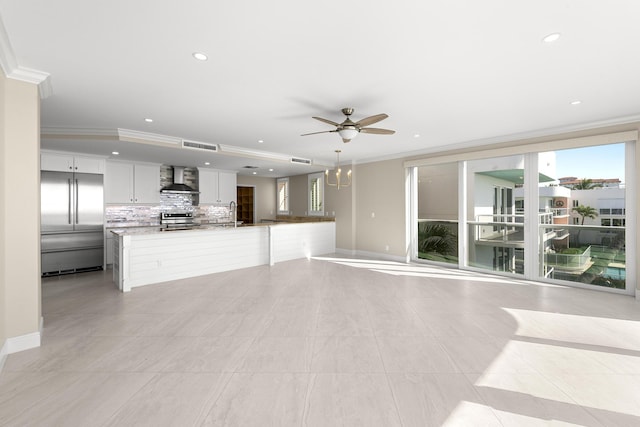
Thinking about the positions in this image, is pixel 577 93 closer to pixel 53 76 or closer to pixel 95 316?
pixel 53 76

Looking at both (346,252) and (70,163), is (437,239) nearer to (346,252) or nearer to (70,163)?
(346,252)

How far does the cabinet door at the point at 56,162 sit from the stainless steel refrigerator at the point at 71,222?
0.11 meters

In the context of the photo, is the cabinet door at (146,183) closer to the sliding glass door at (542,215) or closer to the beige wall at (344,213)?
the beige wall at (344,213)

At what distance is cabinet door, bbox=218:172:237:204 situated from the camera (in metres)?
8.21

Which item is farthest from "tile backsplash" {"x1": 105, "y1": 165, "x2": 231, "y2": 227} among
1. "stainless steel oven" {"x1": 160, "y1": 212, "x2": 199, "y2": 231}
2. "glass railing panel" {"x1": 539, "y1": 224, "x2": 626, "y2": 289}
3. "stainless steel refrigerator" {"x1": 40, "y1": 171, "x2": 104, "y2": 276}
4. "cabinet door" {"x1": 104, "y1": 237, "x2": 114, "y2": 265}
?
"glass railing panel" {"x1": 539, "y1": 224, "x2": 626, "y2": 289}

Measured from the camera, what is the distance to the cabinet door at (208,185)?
783 cm

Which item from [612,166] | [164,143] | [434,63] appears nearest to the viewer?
[434,63]

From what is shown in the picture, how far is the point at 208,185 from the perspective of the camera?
797cm

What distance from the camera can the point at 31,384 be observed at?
2.09 metres

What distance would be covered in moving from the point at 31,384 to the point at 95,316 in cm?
138

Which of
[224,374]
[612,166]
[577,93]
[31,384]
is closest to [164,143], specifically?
[31,384]

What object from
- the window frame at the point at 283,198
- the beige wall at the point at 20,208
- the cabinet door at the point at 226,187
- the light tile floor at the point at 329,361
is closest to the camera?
the light tile floor at the point at 329,361

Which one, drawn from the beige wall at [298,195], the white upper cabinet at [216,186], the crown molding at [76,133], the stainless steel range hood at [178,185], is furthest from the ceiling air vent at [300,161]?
the crown molding at [76,133]

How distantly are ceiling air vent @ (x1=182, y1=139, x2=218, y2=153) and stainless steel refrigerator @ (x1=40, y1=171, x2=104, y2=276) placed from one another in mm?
2008
